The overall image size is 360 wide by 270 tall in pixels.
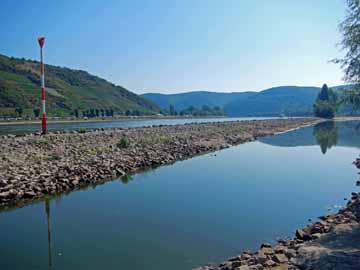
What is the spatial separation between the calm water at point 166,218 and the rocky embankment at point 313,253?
1.01 meters

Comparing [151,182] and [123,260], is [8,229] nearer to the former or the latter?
[123,260]

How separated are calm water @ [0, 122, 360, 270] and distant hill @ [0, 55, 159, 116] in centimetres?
9323

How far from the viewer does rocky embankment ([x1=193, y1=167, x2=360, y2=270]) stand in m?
5.66

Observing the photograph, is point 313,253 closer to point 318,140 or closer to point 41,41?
point 41,41

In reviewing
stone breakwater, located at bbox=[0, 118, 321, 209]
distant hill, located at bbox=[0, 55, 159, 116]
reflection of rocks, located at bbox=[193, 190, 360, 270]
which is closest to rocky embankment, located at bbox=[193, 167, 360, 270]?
→ reflection of rocks, located at bbox=[193, 190, 360, 270]

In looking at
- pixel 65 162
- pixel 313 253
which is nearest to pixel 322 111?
pixel 65 162

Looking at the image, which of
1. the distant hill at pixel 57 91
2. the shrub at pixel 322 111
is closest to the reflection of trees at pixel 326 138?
the shrub at pixel 322 111

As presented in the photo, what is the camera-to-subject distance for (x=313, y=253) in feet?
20.3

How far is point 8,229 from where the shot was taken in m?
9.17

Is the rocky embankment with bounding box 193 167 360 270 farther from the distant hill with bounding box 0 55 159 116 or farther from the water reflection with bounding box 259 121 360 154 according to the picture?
the distant hill with bounding box 0 55 159 116

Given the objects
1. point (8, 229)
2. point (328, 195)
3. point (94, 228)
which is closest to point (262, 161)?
point (328, 195)

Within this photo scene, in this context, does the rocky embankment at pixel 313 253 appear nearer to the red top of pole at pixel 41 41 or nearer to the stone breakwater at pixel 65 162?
the stone breakwater at pixel 65 162

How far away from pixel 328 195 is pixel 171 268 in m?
8.78

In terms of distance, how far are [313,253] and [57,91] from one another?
144133 mm
